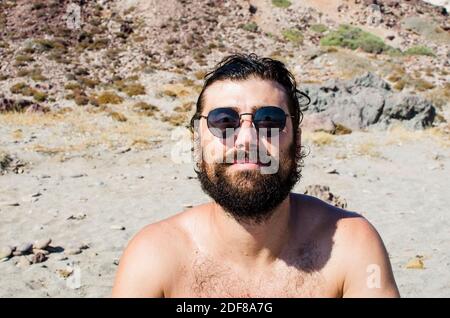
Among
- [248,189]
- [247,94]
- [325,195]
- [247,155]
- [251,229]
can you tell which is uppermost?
[247,94]

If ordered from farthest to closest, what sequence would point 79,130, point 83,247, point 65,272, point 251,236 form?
1. point 79,130
2. point 83,247
3. point 65,272
4. point 251,236

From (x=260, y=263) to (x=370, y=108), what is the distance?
17104 millimetres

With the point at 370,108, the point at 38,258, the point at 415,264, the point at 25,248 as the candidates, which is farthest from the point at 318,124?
the point at 38,258

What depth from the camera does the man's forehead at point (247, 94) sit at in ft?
8.97

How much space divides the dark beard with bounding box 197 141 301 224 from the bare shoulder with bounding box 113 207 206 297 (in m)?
0.38

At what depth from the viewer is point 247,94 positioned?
2.74 meters

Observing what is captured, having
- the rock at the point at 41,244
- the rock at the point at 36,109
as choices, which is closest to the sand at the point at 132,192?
the rock at the point at 41,244

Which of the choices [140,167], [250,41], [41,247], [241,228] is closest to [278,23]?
[250,41]

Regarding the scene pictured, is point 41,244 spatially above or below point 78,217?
above

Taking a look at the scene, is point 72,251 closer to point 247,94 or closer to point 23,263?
point 23,263

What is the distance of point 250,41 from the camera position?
126 feet

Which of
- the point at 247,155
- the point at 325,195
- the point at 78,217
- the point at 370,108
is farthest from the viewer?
the point at 370,108
